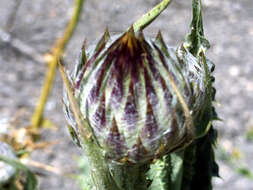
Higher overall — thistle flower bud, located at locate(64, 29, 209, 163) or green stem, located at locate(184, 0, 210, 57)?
green stem, located at locate(184, 0, 210, 57)

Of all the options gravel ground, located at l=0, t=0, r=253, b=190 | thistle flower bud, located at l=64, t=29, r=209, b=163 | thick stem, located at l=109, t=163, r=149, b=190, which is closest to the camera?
thistle flower bud, located at l=64, t=29, r=209, b=163

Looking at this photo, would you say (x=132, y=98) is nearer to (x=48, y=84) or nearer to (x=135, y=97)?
(x=135, y=97)

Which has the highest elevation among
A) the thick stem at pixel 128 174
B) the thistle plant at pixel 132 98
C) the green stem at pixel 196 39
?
the green stem at pixel 196 39

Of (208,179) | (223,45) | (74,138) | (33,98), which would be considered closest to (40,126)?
(33,98)

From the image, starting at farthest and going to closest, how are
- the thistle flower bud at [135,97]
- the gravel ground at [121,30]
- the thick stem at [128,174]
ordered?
the gravel ground at [121,30] < the thick stem at [128,174] < the thistle flower bud at [135,97]

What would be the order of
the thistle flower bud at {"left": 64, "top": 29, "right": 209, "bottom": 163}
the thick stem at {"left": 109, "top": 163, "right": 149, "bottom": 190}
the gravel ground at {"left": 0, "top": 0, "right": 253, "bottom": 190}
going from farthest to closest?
the gravel ground at {"left": 0, "top": 0, "right": 253, "bottom": 190}, the thick stem at {"left": 109, "top": 163, "right": 149, "bottom": 190}, the thistle flower bud at {"left": 64, "top": 29, "right": 209, "bottom": 163}

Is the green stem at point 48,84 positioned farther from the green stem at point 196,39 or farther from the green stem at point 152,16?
the green stem at point 152,16

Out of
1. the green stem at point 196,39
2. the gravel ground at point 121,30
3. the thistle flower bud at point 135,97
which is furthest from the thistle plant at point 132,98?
the gravel ground at point 121,30

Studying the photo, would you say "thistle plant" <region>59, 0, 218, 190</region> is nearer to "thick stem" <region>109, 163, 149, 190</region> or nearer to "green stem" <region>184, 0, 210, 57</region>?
"thick stem" <region>109, 163, 149, 190</region>

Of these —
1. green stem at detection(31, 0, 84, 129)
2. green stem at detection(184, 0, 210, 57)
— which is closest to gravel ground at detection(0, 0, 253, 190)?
green stem at detection(31, 0, 84, 129)
